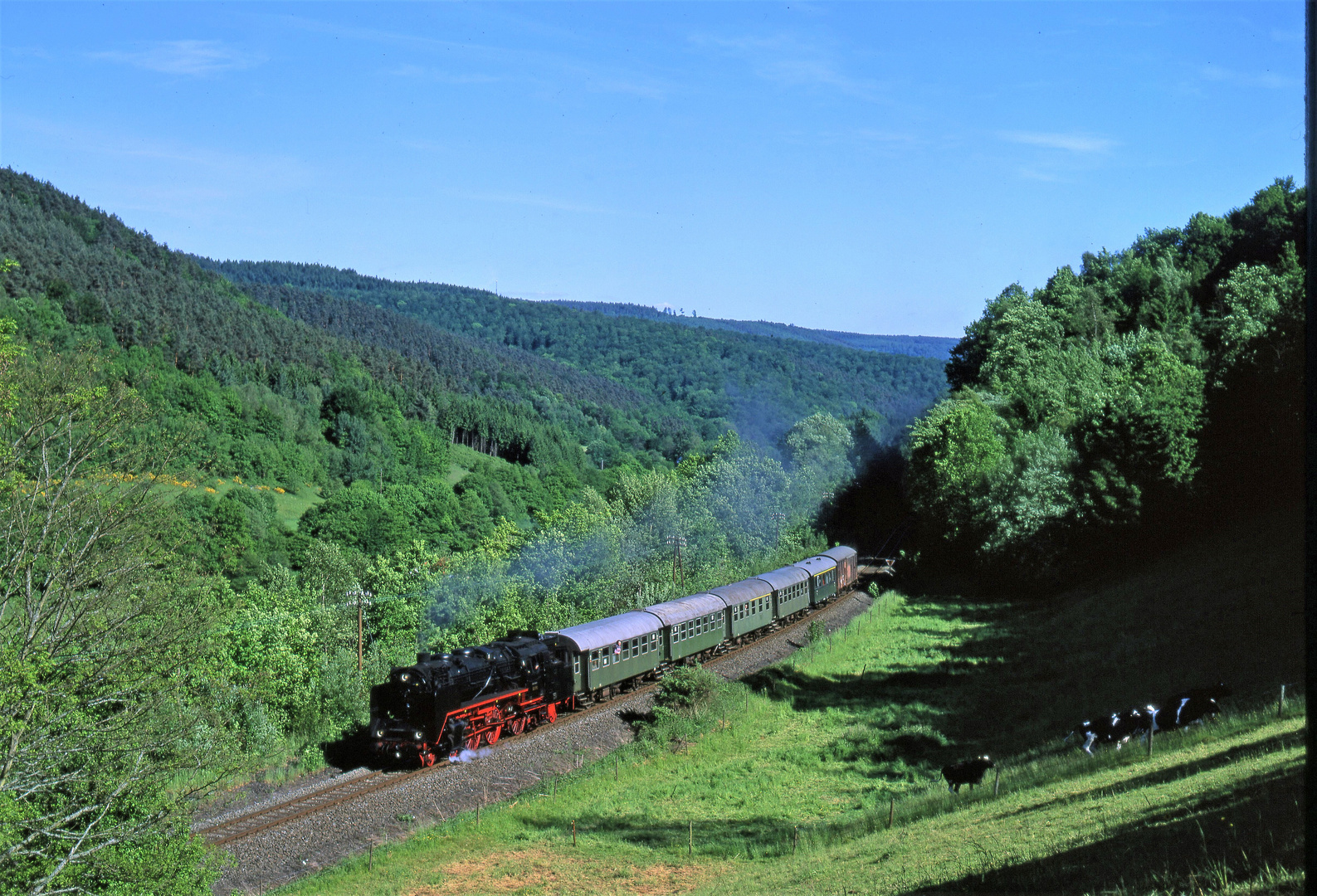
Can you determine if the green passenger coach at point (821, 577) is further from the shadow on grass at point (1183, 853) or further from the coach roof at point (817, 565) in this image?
the shadow on grass at point (1183, 853)

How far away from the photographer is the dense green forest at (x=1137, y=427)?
50.8 meters

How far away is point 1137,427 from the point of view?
5300 cm

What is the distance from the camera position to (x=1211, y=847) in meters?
12.4

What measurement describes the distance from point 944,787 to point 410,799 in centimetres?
1389

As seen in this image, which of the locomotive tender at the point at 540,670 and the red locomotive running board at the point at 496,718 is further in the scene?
the red locomotive running board at the point at 496,718

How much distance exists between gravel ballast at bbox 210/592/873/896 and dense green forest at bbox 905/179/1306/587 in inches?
1251

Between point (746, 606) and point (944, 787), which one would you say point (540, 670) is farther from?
point (746, 606)

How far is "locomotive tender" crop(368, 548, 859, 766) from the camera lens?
90.7 ft

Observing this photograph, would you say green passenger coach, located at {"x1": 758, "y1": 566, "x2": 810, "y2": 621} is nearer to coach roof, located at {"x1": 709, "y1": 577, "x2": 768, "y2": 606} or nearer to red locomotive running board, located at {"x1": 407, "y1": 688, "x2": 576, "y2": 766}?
coach roof, located at {"x1": 709, "y1": 577, "x2": 768, "y2": 606}

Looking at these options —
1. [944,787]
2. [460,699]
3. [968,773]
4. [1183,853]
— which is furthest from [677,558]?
[1183,853]

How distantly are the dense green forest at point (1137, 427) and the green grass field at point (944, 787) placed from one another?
6248mm

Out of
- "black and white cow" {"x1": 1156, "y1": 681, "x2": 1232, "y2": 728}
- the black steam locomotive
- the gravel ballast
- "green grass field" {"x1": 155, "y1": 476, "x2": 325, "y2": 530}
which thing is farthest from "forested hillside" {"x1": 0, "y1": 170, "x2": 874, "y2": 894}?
"black and white cow" {"x1": 1156, "y1": 681, "x2": 1232, "y2": 728}

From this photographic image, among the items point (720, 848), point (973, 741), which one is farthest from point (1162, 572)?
point (720, 848)

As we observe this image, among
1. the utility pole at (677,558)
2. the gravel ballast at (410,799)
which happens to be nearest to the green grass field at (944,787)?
the gravel ballast at (410,799)
